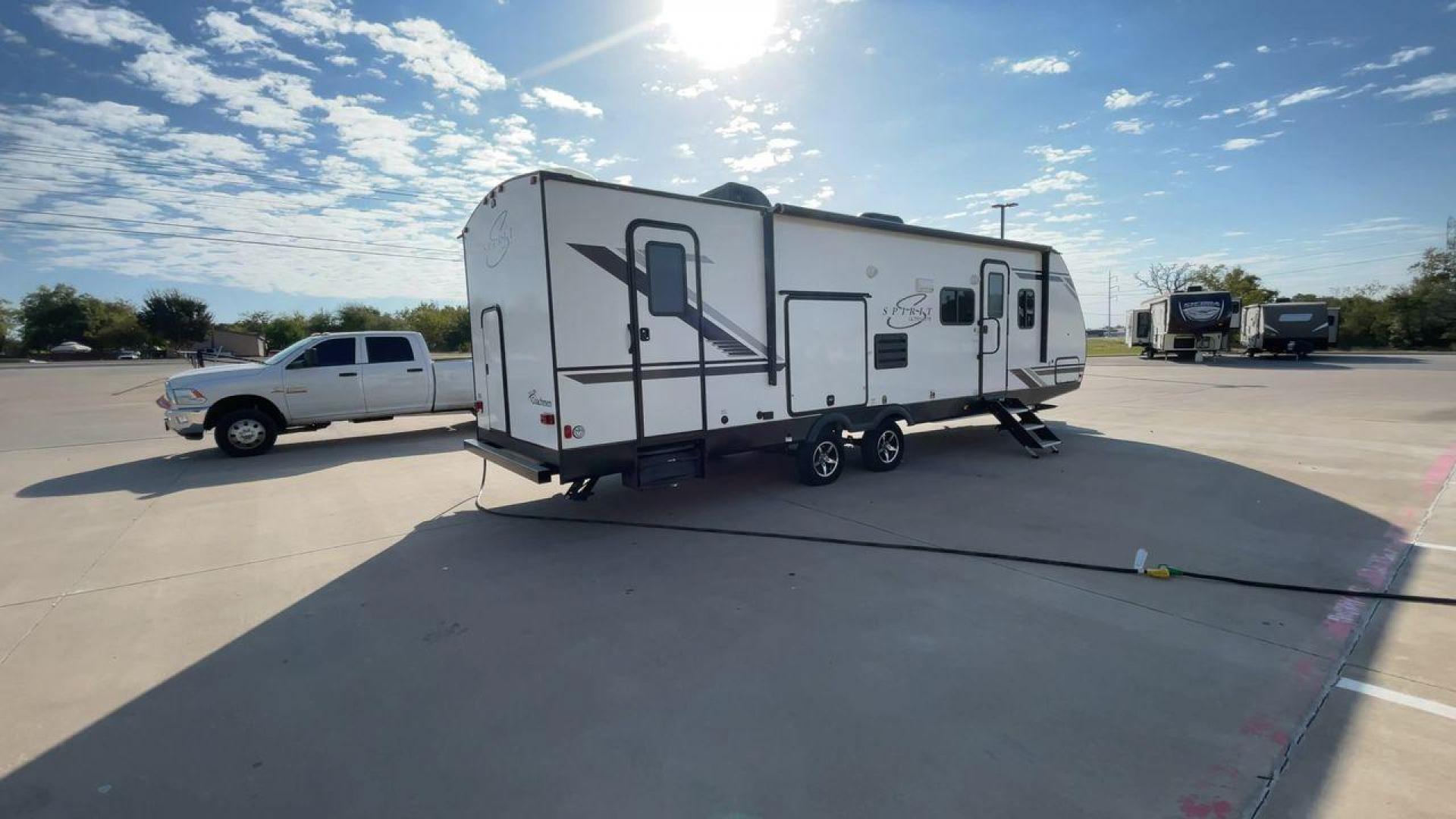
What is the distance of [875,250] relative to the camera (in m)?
7.73

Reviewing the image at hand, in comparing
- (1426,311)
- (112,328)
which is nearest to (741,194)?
(1426,311)

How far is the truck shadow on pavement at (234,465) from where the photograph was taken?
804 centimetres

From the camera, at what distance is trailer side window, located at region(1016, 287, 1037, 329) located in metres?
9.66

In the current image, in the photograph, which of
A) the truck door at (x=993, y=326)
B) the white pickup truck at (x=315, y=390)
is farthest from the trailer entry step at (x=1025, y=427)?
the white pickup truck at (x=315, y=390)

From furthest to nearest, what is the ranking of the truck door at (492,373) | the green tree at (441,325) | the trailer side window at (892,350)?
the green tree at (441,325) → the trailer side window at (892,350) → the truck door at (492,373)

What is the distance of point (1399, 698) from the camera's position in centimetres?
302

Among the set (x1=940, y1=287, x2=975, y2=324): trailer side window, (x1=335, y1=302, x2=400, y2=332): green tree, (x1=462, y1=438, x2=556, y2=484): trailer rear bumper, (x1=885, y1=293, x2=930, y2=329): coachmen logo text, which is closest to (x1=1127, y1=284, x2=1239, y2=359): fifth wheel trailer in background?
(x1=940, y1=287, x2=975, y2=324): trailer side window

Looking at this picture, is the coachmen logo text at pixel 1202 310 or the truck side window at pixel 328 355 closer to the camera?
the truck side window at pixel 328 355

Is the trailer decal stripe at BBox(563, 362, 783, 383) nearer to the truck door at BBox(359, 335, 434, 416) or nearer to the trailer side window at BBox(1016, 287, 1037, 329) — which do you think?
the trailer side window at BBox(1016, 287, 1037, 329)

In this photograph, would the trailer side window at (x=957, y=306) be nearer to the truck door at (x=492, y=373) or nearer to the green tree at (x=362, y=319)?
the truck door at (x=492, y=373)

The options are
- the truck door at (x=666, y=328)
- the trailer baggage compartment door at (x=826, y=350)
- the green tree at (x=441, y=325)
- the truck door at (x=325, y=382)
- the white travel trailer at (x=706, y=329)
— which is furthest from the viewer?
the green tree at (x=441, y=325)

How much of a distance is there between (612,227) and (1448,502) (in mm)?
8664

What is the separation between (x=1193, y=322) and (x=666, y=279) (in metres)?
32.4

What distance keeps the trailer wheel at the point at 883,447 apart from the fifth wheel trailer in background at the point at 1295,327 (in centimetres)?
3243
